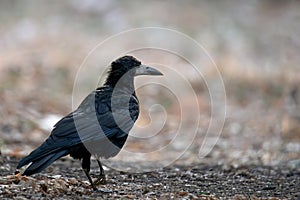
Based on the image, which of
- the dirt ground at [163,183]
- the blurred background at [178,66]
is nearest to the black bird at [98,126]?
the dirt ground at [163,183]

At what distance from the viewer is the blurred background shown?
37.7 ft

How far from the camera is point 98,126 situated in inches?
273

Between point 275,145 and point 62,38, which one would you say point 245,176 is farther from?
point 62,38

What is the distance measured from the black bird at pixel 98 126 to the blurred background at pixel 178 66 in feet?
7.06

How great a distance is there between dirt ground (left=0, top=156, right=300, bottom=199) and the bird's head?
45.8 inches

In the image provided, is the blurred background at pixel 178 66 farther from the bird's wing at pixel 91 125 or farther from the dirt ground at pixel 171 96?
the bird's wing at pixel 91 125

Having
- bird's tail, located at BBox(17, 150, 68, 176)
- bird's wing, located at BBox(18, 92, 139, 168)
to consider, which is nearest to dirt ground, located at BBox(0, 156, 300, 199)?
bird's tail, located at BBox(17, 150, 68, 176)

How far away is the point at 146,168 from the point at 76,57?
856cm

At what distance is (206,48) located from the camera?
1706 centimetres

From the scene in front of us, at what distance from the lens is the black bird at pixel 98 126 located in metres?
6.45

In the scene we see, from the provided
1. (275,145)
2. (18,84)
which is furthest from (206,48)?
(275,145)

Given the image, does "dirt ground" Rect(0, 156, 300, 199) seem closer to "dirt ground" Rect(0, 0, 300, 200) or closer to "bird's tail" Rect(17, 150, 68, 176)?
"dirt ground" Rect(0, 0, 300, 200)

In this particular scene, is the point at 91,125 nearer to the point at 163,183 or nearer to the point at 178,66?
the point at 163,183

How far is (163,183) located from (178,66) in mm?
9424
